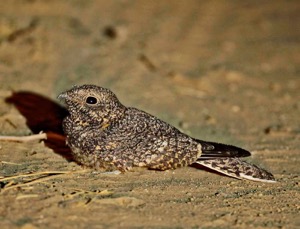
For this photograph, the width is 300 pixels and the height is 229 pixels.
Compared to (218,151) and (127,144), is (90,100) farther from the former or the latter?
(218,151)

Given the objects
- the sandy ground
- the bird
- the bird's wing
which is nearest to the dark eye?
the bird

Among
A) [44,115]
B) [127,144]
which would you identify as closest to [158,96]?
[44,115]

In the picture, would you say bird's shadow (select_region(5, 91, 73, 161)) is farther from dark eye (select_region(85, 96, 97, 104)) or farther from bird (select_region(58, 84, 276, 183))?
dark eye (select_region(85, 96, 97, 104))

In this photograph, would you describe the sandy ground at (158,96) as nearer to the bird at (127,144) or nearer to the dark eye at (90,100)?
the bird at (127,144)

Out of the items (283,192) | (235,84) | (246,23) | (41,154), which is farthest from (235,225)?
(246,23)

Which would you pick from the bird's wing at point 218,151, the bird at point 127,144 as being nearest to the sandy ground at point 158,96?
the bird at point 127,144
